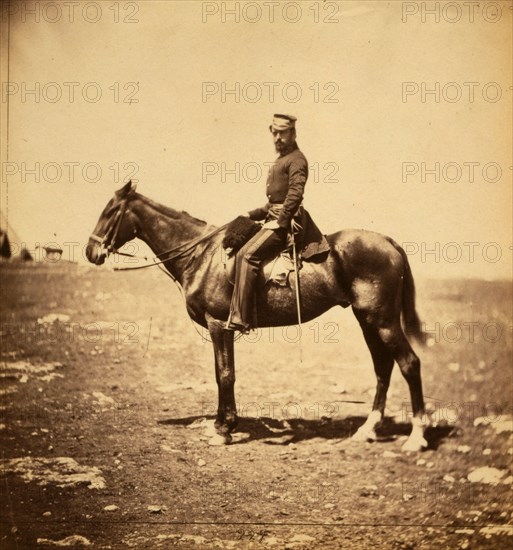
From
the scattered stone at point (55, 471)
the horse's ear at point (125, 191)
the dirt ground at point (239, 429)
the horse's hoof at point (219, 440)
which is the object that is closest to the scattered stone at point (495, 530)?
the dirt ground at point (239, 429)

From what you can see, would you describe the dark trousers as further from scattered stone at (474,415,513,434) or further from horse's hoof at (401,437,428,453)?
scattered stone at (474,415,513,434)

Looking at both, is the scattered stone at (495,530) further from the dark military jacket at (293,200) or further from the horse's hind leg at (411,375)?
the dark military jacket at (293,200)

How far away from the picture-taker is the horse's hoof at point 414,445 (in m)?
3.69

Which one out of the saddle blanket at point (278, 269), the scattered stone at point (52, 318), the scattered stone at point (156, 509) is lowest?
the scattered stone at point (156, 509)

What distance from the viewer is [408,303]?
12.2ft

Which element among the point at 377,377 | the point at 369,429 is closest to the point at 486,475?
the point at 369,429

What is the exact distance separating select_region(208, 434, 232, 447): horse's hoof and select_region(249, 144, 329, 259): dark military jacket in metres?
1.09

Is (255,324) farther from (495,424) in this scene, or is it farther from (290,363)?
(495,424)

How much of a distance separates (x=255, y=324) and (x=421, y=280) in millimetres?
963

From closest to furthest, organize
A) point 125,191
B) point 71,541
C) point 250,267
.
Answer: point 250,267
point 71,541
point 125,191

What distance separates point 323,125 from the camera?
377 centimetres

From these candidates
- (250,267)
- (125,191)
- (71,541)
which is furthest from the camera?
(125,191)

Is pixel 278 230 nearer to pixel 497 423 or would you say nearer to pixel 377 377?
pixel 377 377

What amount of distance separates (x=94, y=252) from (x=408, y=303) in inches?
70.4
